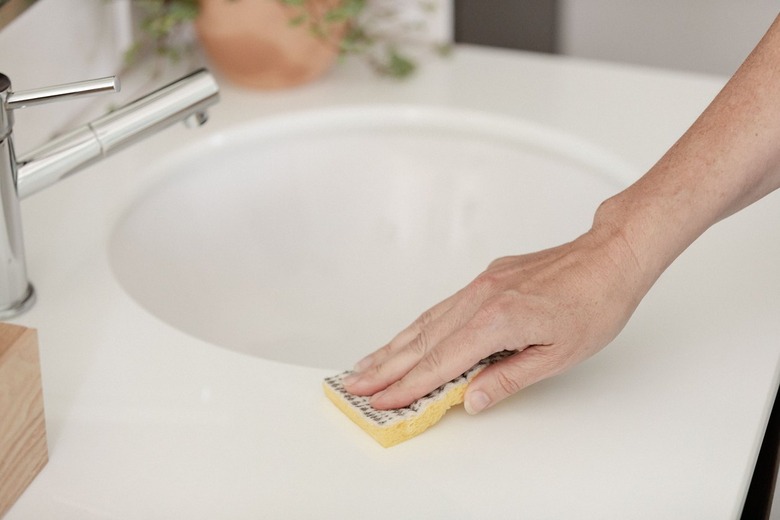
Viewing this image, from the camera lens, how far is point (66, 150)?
760 mm

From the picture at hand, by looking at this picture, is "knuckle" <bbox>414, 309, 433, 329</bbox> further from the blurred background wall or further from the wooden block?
the blurred background wall

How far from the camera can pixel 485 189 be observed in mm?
1071

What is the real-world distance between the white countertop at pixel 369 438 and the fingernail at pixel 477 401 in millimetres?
20

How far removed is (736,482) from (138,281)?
0.51 m

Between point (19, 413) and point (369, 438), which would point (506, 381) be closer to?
point (369, 438)

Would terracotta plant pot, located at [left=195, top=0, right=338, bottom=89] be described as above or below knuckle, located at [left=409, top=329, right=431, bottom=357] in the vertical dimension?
above

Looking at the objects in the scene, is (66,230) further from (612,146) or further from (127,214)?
(612,146)

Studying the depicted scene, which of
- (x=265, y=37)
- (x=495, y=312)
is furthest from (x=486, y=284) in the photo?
(x=265, y=37)

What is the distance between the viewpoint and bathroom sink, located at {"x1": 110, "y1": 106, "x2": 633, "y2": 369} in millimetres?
917

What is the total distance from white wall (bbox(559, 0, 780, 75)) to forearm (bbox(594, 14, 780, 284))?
2.16ft

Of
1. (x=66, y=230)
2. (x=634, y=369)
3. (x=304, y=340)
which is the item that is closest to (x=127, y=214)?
(x=66, y=230)

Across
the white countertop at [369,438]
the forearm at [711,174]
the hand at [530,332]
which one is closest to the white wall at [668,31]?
the white countertop at [369,438]

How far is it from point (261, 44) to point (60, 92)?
0.46 meters

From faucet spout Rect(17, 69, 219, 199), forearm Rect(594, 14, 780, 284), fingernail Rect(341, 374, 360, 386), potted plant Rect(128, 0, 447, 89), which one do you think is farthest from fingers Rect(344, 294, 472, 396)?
potted plant Rect(128, 0, 447, 89)
